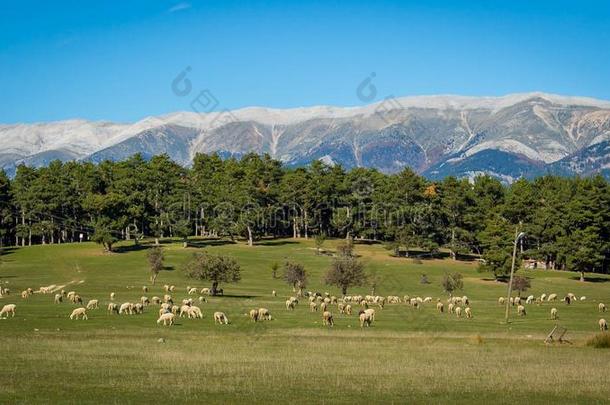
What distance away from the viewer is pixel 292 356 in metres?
37.3

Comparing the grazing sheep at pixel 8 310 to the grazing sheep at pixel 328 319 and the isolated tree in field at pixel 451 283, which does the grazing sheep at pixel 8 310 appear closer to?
the grazing sheep at pixel 328 319

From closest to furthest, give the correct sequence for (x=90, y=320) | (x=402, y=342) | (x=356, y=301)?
(x=402, y=342) < (x=90, y=320) < (x=356, y=301)

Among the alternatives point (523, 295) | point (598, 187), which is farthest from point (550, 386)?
point (598, 187)

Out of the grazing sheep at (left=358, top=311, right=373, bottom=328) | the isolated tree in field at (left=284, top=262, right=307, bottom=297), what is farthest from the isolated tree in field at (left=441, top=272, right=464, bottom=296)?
the grazing sheep at (left=358, top=311, right=373, bottom=328)

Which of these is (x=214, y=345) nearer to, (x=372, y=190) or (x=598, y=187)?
(x=598, y=187)

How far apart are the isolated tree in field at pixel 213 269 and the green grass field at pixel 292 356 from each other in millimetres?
2325

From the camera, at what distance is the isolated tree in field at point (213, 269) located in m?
77.6

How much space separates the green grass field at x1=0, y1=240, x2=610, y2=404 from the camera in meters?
27.5

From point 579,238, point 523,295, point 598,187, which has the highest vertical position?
point 598,187

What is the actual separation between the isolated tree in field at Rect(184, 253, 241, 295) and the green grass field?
233cm

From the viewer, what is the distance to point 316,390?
28.2m

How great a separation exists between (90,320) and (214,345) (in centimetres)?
1435

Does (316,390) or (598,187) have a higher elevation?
(598,187)

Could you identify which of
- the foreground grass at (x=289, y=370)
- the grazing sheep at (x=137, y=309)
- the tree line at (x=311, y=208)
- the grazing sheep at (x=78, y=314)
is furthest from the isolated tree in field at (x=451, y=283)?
the grazing sheep at (x=78, y=314)
